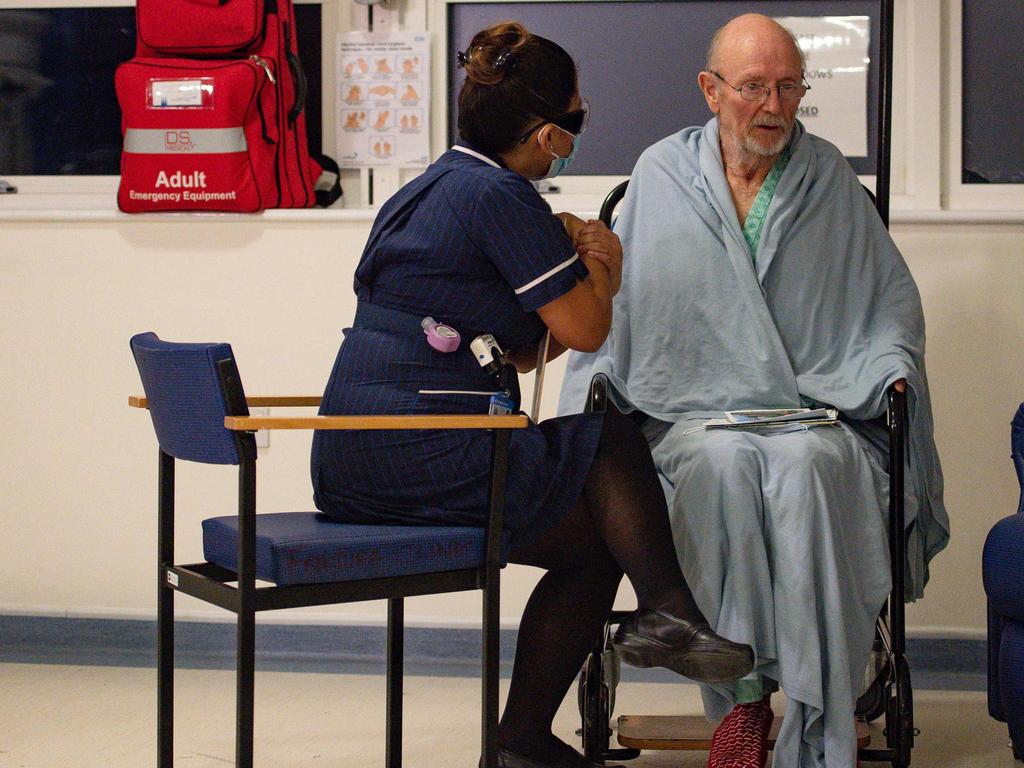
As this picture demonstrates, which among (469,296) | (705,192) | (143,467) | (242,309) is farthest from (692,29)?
(143,467)

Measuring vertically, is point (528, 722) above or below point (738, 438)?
below

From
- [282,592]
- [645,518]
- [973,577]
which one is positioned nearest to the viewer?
[282,592]

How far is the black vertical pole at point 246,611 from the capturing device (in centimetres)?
167

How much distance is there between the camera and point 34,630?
331 centimetres

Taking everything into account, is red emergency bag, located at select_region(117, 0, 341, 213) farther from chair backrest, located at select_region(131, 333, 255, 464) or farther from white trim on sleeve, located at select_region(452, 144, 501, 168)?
chair backrest, located at select_region(131, 333, 255, 464)

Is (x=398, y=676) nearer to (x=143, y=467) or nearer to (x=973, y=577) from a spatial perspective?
(x=143, y=467)

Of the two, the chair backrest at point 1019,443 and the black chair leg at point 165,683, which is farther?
the chair backrest at point 1019,443

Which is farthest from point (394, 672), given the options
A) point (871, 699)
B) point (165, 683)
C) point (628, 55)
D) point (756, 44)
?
point (628, 55)

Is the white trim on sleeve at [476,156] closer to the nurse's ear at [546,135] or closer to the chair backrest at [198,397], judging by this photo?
the nurse's ear at [546,135]

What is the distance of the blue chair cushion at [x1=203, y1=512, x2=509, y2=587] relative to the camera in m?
1.72

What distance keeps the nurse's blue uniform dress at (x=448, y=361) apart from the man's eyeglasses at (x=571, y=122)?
8 centimetres

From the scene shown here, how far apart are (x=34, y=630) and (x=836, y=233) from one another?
7.51 feet

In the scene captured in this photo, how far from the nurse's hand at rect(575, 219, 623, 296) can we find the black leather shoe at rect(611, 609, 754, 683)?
1.71 ft

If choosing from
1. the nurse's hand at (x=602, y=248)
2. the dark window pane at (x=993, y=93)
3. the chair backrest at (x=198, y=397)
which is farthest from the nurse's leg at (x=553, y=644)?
the dark window pane at (x=993, y=93)
